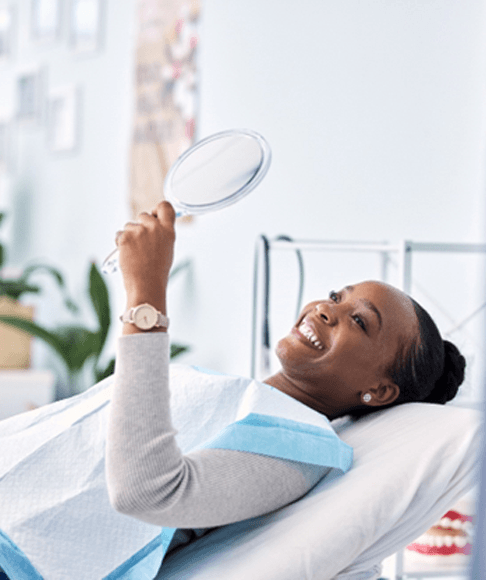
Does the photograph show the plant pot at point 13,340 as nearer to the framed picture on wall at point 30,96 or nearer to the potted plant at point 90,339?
the potted plant at point 90,339

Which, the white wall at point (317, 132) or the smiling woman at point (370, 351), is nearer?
the smiling woman at point (370, 351)

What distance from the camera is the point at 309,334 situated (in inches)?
44.3

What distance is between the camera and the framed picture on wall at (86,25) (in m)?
3.48

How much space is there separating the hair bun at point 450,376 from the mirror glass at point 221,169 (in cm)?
42

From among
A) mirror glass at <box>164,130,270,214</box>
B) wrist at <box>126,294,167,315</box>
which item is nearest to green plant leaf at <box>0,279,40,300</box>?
mirror glass at <box>164,130,270,214</box>

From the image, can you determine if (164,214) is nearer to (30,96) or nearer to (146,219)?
(146,219)

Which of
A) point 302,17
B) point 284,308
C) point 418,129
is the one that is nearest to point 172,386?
point 418,129

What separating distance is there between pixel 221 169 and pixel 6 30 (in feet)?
11.8

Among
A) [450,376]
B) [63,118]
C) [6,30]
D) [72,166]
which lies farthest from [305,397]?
[6,30]

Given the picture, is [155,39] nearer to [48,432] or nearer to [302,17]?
[302,17]

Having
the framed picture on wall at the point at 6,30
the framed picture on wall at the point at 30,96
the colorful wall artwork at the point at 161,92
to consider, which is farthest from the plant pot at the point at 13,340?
the framed picture on wall at the point at 6,30

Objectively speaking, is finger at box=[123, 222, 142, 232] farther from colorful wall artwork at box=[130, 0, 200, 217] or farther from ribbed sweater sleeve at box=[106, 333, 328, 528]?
Answer: colorful wall artwork at box=[130, 0, 200, 217]

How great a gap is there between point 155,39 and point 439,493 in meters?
2.63

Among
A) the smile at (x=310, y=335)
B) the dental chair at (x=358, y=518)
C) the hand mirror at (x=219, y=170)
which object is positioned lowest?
the dental chair at (x=358, y=518)
